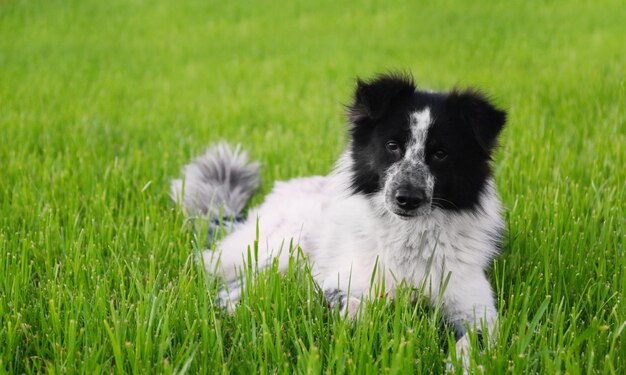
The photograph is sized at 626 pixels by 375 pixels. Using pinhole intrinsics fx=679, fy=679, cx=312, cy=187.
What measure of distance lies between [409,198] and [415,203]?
0.05 meters

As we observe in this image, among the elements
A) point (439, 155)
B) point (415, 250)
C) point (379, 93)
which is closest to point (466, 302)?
point (415, 250)

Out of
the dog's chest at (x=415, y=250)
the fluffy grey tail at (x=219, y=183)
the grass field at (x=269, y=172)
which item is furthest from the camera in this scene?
the fluffy grey tail at (x=219, y=183)

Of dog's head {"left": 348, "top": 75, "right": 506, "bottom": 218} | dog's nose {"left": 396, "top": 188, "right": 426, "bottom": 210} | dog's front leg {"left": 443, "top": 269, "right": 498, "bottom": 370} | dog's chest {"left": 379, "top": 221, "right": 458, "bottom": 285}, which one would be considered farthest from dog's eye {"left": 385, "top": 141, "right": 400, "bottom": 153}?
dog's front leg {"left": 443, "top": 269, "right": 498, "bottom": 370}

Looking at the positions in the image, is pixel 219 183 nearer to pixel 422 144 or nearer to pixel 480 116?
pixel 422 144

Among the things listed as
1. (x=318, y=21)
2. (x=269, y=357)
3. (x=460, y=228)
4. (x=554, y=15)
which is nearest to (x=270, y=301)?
(x=269, y=357)

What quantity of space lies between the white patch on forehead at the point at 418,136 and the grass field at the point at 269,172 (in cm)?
69

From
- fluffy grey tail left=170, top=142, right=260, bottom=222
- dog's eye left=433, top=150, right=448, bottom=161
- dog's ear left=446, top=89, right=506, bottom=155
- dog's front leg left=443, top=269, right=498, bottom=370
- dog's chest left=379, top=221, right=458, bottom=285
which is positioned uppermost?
fluffy grey tail left=170, top=142, right=260, bottom=222

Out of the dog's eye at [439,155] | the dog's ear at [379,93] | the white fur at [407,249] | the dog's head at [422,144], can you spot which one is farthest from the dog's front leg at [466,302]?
the dog's ear at [379,93]

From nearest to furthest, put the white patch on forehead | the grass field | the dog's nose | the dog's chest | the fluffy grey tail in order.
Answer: the grass field, the dog's nose, the white patch on forehead, the dog's chest, the fluffy grey tail

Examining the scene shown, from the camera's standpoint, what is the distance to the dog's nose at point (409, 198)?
3.10 meters

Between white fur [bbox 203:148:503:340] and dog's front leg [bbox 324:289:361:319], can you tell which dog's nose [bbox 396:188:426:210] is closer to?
white fur [bbox 203:148:503:340]

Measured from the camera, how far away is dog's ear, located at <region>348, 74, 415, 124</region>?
10.8 ft

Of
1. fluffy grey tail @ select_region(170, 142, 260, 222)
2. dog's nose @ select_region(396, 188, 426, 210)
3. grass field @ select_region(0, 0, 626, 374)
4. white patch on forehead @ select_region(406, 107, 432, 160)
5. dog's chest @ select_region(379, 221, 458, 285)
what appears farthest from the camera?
fluffy grey tail @ select_region(170, 142, 260, 222)

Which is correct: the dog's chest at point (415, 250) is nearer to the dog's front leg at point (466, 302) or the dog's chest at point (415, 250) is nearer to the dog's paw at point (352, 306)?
the dog's front leg at point (466, 302)
